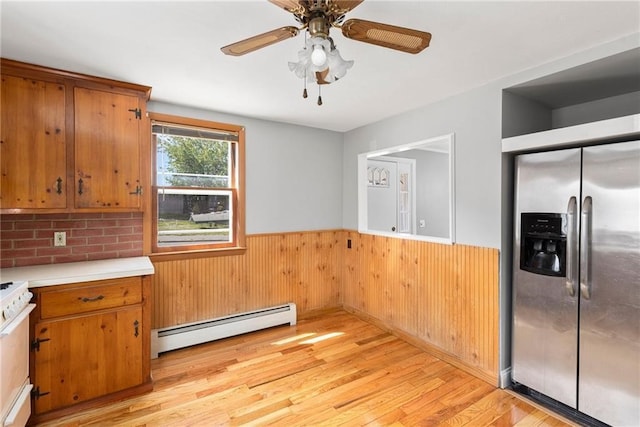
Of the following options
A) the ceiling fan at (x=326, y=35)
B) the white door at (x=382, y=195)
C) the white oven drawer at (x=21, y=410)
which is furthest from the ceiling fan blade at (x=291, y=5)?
the white door at (x=382, y=195)

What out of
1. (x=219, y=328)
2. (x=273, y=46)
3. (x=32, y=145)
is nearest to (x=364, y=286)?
(x=219, y=328)

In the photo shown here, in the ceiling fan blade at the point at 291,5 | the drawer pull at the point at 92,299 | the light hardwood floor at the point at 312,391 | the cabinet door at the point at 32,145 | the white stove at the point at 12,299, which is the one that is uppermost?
the ceiling fan blade at the point at 291,5

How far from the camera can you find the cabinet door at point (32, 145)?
2.04m

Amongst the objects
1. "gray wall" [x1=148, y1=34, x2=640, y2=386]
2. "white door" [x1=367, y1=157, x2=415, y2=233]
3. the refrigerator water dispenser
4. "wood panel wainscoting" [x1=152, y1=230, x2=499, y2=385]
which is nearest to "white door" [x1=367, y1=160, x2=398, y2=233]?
"white door" [x1=367, y1=157, x2=415, y2=233]

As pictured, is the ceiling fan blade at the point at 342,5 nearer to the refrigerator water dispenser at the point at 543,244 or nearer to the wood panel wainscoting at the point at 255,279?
the refrigerator water dispenser at the point at 543,244

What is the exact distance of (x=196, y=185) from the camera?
124 inches

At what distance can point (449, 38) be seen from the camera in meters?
1.75

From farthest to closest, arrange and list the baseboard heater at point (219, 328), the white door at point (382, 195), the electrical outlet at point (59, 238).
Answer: the white door at point (382, 195) < the baseboard heater at point (219, 328) < the electrical outlet at point (59, 238)

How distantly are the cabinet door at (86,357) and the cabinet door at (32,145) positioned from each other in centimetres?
89

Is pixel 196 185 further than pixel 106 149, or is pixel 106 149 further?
pixel 196 185

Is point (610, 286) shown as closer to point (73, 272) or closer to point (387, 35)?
point (387, 35)

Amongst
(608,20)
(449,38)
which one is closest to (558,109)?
(608,20)

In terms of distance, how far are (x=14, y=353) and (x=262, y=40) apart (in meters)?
2.12

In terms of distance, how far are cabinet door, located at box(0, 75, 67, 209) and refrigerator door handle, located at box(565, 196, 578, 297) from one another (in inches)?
139
